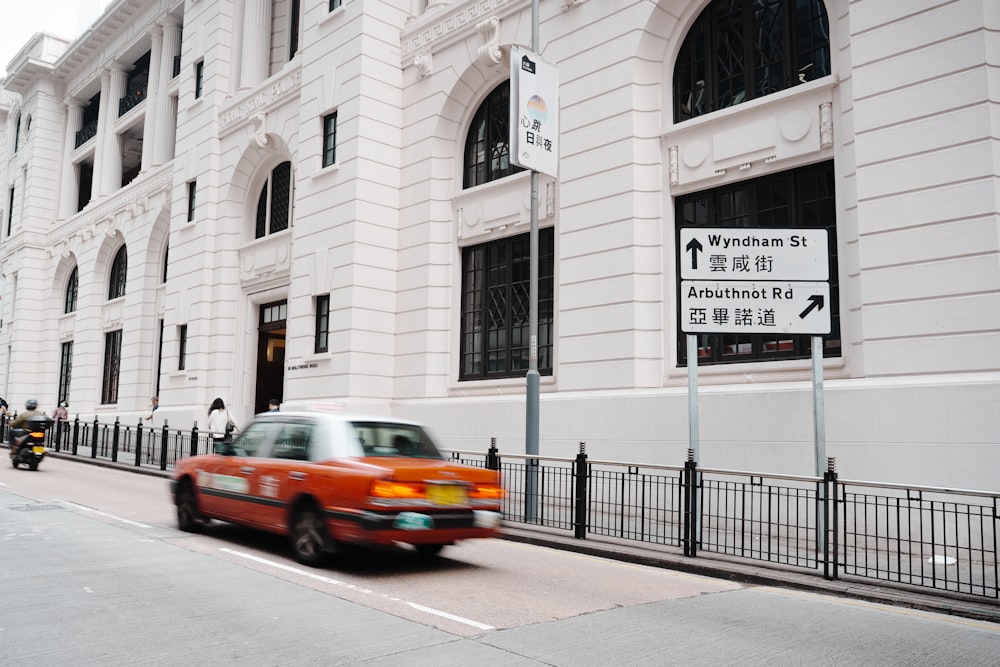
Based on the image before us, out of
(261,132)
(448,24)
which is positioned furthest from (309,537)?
(261,132)

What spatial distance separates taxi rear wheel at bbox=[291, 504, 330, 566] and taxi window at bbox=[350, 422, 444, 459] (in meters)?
0.86

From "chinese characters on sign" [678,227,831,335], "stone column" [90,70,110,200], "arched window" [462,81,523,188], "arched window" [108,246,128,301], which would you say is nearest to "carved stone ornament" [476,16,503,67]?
"arched window" [462,81,523,188]

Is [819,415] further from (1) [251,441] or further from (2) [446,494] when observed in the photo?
(1) [251,441]

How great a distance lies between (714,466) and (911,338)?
137 inches

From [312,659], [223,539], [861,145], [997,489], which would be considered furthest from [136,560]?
[861,145]

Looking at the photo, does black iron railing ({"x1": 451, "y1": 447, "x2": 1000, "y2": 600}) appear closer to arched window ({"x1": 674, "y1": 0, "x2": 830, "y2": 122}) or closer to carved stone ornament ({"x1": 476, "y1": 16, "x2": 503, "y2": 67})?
arched window ({"x1": 674, "y1": 0, "x2": 830, "y2": 122})

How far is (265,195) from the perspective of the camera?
26562 millimetres

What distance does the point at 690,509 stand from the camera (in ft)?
33.7

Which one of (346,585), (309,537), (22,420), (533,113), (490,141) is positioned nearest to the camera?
(346,585)

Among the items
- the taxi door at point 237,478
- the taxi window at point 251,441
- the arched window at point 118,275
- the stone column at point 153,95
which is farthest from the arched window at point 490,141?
the arched window at point 118,275

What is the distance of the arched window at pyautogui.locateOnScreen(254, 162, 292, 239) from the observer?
82.5 feet

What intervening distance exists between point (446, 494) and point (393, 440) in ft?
3.47

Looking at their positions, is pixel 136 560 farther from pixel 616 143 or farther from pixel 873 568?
pixel 616 143

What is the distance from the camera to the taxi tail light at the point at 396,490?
814cm
